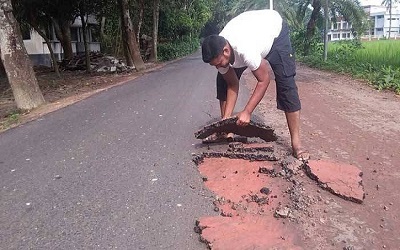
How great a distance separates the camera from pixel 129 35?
1819cm

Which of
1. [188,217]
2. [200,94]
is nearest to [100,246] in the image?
[188,217]

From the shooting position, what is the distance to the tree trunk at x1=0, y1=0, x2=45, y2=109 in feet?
25.9

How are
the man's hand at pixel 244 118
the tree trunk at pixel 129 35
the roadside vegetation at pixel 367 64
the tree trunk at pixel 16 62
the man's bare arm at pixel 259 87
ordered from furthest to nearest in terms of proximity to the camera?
the tree trunk at pixel 129 35 → the roadside vegetation at pixel 367 64 → the tree trunk at pixel 16 62 → the man's hand at pixel 244 118 → the man's bare arm at pixel 259 87

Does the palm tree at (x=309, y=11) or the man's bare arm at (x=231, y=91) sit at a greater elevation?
the palm tree at (x=309, y=11)

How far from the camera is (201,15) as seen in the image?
40312mm

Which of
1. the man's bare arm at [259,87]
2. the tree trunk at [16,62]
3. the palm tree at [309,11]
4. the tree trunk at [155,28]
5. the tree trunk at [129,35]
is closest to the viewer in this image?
the man's bare arm at [259,87]

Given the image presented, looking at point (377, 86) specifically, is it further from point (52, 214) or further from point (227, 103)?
point (52, 214)

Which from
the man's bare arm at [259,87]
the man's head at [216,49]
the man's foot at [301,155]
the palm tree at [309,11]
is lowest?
the man's foot at [301,155]

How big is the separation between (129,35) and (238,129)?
1524cm

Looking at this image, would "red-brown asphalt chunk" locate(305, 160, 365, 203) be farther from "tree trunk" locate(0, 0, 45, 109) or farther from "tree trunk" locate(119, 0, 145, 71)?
"tree trunk" locate(119, 0, 145, 71)

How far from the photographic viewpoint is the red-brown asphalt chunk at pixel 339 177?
3.01 meters

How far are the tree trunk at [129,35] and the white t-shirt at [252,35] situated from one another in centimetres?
1453

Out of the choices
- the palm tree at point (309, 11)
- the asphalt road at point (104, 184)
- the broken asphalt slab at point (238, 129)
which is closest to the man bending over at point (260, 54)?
the broken asphalt slab at point (238, 129)

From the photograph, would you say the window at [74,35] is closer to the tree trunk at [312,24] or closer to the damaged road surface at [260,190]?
the tree trunk at [312,24]
